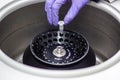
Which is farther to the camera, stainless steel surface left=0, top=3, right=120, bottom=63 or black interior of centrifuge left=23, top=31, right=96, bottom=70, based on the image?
stainless steel surface left=0, top=3, right=120, bottom=63

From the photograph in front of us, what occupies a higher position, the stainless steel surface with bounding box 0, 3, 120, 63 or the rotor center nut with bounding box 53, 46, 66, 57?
the stainless steel surface with bounding box 0, 3, 120, 63

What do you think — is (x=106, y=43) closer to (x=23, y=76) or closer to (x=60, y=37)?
(x=60, y=37)

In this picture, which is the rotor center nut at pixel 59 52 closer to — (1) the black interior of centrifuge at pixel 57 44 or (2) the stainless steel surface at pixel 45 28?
(1) the black interior of centrifuge at pixel 57 44

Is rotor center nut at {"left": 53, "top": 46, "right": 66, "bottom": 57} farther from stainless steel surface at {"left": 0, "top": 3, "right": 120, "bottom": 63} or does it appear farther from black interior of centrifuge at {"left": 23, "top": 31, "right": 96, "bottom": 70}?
stainless steel surface at {"left": 0, "top": 3, "right": 120, "bottom": 63}

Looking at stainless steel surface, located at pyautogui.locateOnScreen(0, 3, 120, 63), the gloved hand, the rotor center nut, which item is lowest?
the rotor center nut

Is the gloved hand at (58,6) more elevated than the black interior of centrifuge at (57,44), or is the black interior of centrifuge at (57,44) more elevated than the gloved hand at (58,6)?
the gloved hand at (58,6)

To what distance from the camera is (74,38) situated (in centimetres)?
97

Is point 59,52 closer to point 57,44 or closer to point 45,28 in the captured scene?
point 57,44

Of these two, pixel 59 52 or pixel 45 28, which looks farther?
pixel 45 28

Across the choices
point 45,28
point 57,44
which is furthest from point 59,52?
point 45,28

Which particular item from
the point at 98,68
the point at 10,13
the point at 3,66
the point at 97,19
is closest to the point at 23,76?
the point at 3,66

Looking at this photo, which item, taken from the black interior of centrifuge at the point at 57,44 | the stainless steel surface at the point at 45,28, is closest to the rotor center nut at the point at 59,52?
the black interior of centrifuge at the point at 57,44

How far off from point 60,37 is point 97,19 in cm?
17

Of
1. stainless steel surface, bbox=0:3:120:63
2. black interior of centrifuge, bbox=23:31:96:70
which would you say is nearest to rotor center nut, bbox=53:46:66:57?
black interior of centrifuge, bbox=23:31:96:70
